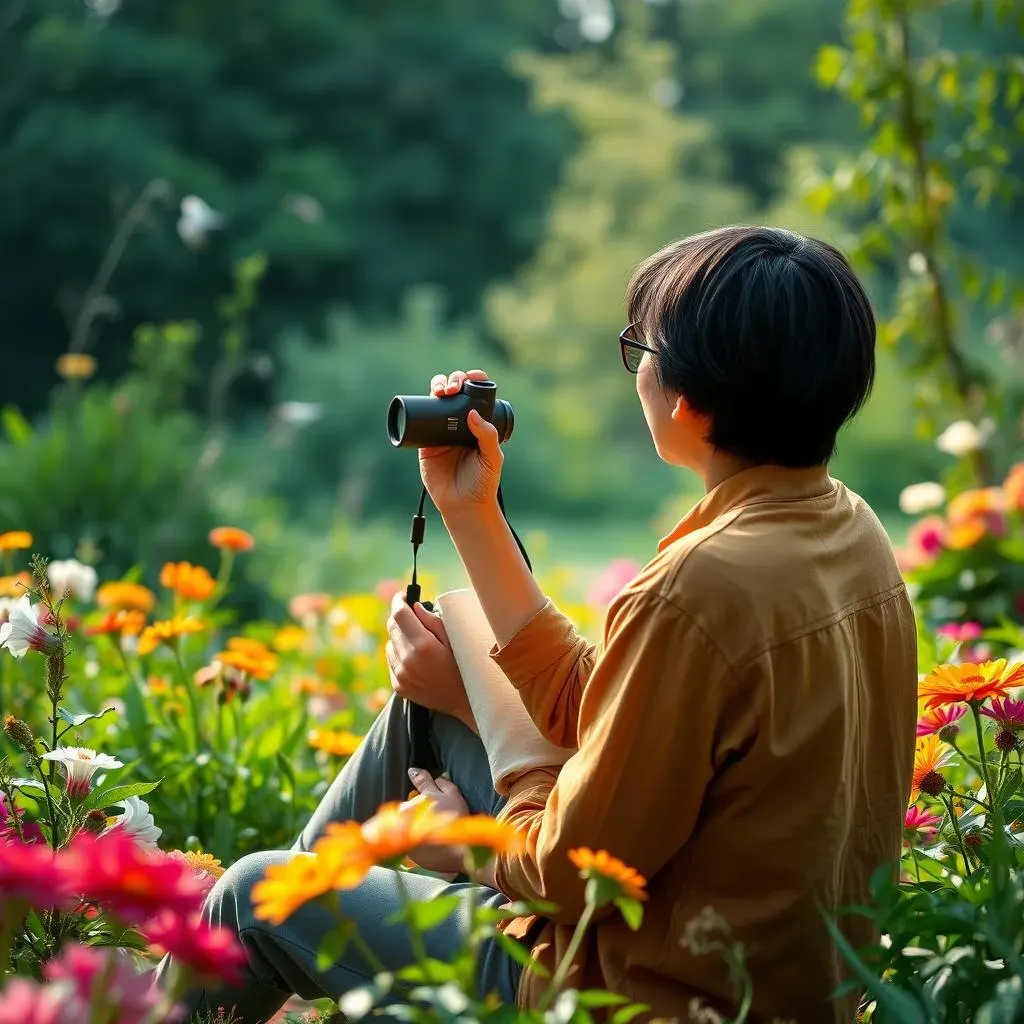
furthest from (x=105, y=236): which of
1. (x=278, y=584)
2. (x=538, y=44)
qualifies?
(x=278, y=584)

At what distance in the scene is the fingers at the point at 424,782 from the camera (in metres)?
1.66

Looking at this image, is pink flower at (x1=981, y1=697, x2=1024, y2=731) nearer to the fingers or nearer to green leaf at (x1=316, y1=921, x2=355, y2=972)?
the fingers

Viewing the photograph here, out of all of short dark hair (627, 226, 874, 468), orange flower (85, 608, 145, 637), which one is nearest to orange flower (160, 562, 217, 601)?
orange flower (85, 608, 145, 637)

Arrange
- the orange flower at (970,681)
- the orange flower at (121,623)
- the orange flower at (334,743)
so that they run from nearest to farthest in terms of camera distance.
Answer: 1. the orange flower at (970,681)
2. the orange flower at (334,743)
3. the orange flower at (121,623)

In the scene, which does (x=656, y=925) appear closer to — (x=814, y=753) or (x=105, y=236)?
(x=814, y=753)

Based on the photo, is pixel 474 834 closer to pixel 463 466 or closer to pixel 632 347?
pixel 632 347

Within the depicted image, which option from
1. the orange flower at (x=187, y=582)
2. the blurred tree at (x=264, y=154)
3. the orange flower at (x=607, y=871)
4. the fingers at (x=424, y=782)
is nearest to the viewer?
the orange flower at (x=607, y=871)

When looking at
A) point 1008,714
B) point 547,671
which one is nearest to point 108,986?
point 547,671

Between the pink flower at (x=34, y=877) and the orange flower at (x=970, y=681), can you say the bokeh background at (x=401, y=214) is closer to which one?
the orange flower at (x=970, y=681)

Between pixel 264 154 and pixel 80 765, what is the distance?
655 inches

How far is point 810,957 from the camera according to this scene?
133 centimetres

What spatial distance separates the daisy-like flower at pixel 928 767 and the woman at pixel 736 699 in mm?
225

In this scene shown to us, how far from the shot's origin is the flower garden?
951mm

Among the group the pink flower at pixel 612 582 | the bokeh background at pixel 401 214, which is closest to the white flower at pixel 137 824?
the pink flower at pixel 612 582
